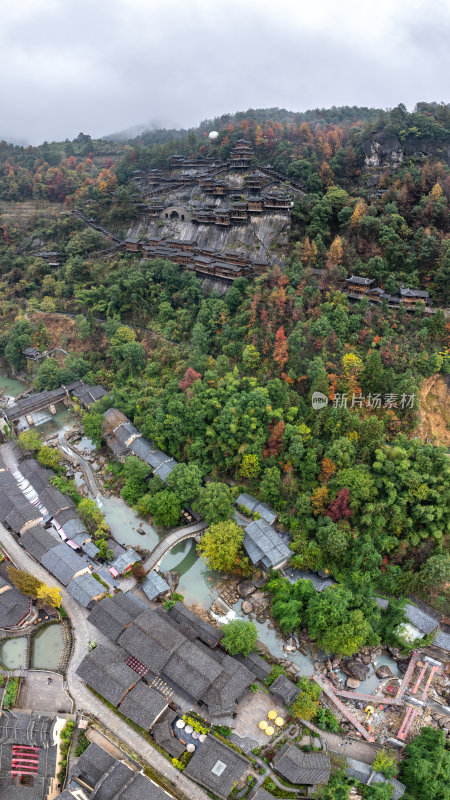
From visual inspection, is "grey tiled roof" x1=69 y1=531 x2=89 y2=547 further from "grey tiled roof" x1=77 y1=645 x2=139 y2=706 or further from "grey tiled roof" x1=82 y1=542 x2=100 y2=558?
"grey tiled roof" x1=77 y1=645 x2=139 y2=706

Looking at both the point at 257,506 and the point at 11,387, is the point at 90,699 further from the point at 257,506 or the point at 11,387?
the point at 11,387

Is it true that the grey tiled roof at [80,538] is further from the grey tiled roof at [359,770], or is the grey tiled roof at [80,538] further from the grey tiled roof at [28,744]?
the grey tiled roof at [359,770]

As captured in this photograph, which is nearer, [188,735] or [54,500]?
[188,735]

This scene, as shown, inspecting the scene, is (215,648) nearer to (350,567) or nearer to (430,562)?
(350,567)

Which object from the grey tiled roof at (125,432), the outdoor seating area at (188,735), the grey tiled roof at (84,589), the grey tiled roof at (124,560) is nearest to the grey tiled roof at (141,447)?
the grey tiled roof at (125,432)

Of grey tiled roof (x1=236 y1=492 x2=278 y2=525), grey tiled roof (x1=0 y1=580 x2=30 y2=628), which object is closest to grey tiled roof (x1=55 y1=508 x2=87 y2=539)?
grey tiled roof (x1=0 y1=580 x2=30 y2=628)

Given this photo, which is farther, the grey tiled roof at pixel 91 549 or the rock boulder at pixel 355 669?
the grey tiled roof at pixel 91 549

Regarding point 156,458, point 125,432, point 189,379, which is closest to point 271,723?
point 156,458
